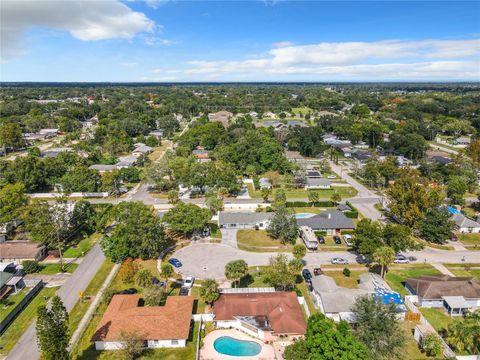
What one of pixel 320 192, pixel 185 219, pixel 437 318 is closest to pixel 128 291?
pixel 185 219

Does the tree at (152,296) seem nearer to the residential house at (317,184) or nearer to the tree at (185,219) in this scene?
the tree at (185,219)

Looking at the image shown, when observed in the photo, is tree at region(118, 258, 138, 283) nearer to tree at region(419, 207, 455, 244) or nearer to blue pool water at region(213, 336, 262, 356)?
blue pool water at region(213, 336, 262, 356)

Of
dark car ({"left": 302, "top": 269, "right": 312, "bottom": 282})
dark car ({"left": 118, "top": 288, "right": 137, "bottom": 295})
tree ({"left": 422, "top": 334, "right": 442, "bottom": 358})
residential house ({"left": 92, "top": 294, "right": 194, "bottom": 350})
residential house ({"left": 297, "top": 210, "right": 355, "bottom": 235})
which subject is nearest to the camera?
tree ({"left": 422, "top": 334, "right": 442, "bottom": 358})

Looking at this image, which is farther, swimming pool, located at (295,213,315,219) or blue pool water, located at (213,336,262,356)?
swimming pool, located at (295,213,315,219)

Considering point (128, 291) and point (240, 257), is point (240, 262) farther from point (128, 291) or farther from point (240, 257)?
point (128, 291)

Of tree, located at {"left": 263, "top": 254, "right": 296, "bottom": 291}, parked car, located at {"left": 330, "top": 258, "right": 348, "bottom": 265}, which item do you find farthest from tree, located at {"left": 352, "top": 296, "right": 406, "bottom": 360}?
parked car, located at {"left": 330, "top": 258, "right": 348, "bottom": 265}

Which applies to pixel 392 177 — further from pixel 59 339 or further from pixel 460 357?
pixel 59 339

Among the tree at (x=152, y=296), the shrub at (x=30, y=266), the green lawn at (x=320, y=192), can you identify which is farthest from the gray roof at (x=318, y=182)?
the shrub at (x=30, y=266)
